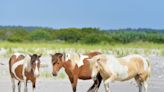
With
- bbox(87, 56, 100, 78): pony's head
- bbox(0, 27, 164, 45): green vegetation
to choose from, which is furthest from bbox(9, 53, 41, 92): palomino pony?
bbox(0, 27, 164, 45): green vegetation

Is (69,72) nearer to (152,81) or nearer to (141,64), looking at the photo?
(141,64)

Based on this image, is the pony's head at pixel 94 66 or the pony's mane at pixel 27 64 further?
the pony's mane at pixel 27 64

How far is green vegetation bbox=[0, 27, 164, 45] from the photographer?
57644mm

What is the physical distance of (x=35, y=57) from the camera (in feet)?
46.3

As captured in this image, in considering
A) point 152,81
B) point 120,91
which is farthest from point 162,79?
point 120,91

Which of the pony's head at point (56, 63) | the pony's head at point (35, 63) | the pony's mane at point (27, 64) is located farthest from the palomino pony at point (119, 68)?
the pony's mane at point (27, 64)

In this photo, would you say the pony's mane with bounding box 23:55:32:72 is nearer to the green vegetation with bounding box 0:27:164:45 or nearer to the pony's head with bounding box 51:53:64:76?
the pony's head with bounding box 51:53:64:76

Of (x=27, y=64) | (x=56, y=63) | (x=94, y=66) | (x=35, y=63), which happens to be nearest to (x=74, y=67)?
(x=56, y=63)

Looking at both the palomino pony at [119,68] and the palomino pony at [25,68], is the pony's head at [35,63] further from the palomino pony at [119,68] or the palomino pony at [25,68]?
the palomino pony at [119,68]

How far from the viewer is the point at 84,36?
6750 centimetres

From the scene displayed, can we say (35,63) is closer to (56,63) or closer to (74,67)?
(56,63)

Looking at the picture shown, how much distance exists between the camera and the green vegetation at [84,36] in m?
57.6

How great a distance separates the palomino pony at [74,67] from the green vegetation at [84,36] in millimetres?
38209

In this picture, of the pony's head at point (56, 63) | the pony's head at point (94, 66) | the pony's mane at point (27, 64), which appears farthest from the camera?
the pony's mane at point (27, 64)
